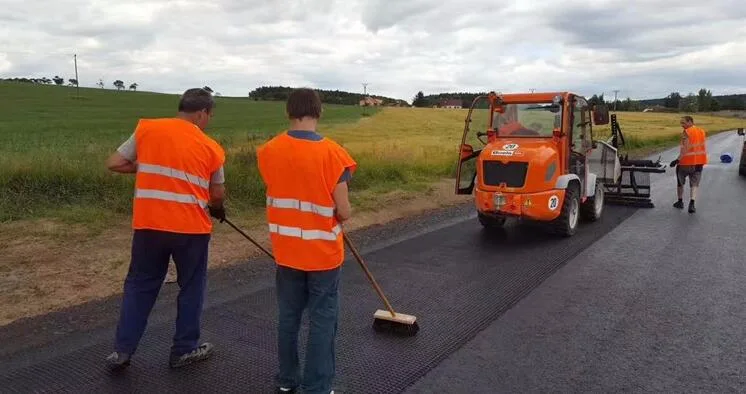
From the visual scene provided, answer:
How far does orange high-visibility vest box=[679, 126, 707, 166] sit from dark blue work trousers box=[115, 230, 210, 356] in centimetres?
1010

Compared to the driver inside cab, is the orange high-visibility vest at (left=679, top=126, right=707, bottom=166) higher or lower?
lower

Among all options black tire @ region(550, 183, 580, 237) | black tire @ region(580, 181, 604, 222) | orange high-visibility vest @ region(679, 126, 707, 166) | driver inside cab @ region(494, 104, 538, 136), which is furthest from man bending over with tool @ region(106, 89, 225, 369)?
orange high-visibility vest @ region(679, 126, 707, 166)

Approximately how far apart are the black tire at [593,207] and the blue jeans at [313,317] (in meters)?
7.24

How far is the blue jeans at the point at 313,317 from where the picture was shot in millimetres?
3258

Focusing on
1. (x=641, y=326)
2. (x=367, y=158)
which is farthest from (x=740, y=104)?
(x=641, y=326)

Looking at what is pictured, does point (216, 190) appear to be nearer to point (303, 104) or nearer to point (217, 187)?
point (217, 187)

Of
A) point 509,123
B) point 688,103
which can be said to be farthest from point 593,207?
point 688,103

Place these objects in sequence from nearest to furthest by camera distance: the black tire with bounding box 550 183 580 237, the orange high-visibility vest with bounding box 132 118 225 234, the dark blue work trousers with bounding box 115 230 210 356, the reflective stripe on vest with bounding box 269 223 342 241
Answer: the reflective stripe on vest with bounding box 269 223 342 241 < the orange high-visibility vest with bounding box 132 118 225 234 < the dark blue work trousers with bounding box 115 230 210 356 < the black tire with bounding box 550 183 580 237

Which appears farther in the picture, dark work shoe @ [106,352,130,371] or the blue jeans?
dark work shoe @ [106,352,130,371]

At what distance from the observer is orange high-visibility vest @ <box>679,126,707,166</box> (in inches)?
426

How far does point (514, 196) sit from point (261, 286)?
3.98 m

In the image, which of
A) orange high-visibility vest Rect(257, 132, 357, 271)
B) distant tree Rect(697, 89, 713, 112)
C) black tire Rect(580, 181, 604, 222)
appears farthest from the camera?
distant tree Rect(697, 89, 713, 112)

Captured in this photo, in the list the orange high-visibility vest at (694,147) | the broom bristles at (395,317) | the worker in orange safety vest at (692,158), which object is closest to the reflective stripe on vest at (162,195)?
the broom bristles at (395,317)

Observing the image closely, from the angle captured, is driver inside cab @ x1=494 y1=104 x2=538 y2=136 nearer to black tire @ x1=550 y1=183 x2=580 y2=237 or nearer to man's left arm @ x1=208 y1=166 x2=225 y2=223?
black tire @ x1=550 y1=183 x2=580 y2=237
